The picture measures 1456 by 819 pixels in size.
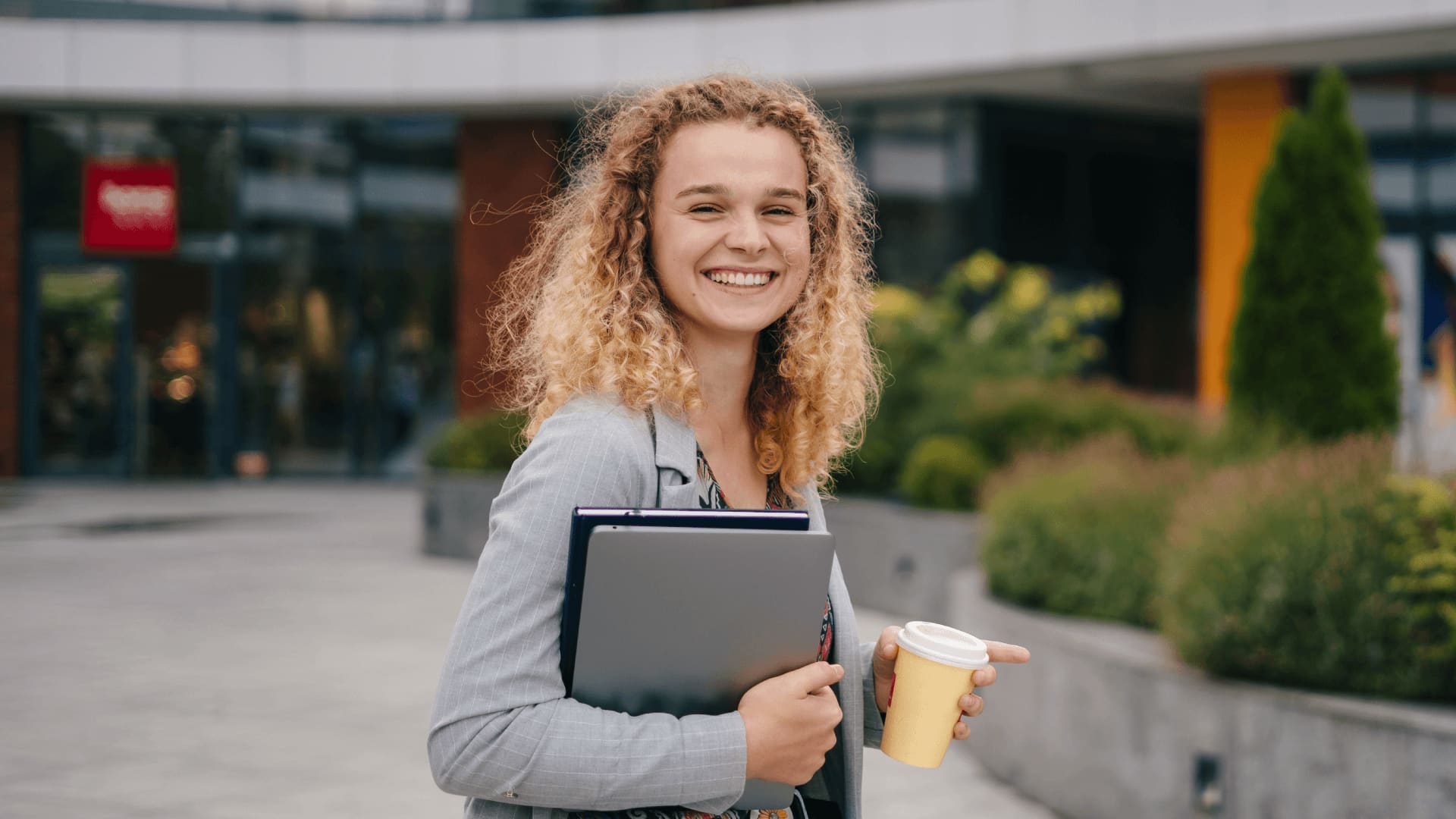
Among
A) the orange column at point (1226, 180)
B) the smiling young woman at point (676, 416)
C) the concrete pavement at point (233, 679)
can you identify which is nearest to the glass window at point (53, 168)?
the concrete pavement at point (233, 679)

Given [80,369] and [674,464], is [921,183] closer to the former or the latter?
[80,369]

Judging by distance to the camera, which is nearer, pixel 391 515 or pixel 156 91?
pixel 391 515

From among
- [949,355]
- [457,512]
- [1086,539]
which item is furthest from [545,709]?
[457,512]

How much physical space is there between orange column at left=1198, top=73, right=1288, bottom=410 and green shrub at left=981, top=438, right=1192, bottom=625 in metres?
9.57

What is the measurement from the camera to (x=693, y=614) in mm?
1609

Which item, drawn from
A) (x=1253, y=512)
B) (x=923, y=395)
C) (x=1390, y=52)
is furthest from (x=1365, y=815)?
(x=1390, y=52)

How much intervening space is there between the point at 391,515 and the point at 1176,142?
39.7ft

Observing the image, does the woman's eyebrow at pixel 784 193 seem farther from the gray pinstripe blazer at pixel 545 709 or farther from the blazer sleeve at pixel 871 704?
the blazer sleeve at pixel 871 704

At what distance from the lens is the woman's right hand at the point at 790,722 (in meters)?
1.67

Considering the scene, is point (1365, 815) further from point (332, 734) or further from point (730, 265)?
point (332, 734)

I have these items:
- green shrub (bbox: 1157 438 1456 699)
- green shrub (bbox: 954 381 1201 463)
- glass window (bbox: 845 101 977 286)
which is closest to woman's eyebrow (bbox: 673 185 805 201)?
green shrub (bbox: 1157 438 1456 699)

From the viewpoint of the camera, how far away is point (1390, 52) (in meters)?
14.7

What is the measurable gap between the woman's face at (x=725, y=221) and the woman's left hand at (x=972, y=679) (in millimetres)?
539

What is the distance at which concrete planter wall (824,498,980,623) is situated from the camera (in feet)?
30.6
